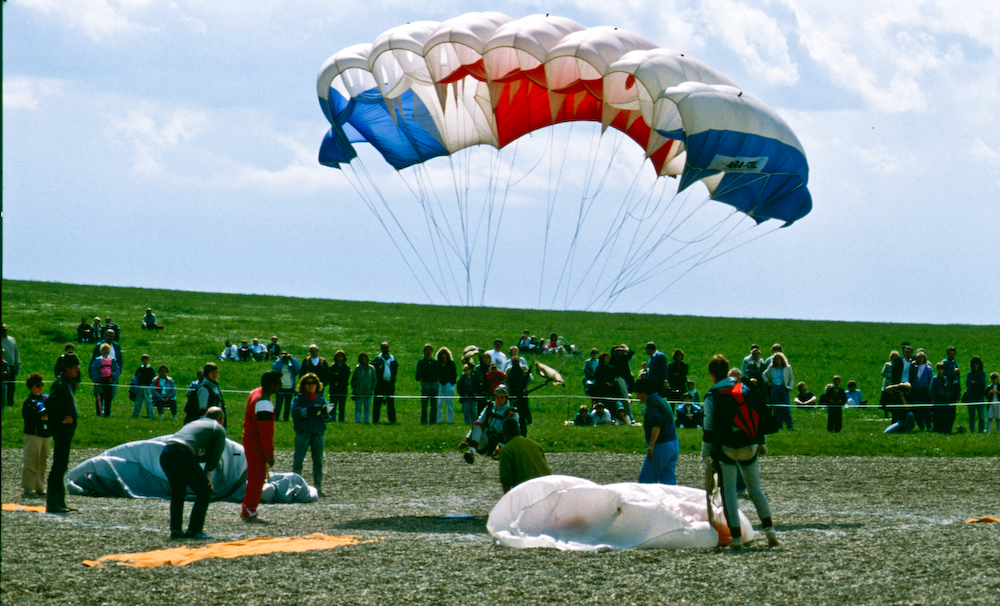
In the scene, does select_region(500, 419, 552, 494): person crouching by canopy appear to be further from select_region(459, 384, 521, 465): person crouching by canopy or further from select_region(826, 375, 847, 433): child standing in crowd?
select_region(826, 375, 847, 433): child standing in crowd

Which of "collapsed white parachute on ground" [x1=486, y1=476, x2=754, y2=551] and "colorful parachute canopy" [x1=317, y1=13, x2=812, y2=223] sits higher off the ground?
"colorful parachute canopy" [x1=317, y1=13, x2=812, y2=223]

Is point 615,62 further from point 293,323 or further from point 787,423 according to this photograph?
point 293,323

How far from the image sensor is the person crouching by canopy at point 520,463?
8.95 meters

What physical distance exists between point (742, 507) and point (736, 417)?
3239mm

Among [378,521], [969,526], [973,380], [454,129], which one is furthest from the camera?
[973,380]

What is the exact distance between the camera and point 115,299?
50469mm

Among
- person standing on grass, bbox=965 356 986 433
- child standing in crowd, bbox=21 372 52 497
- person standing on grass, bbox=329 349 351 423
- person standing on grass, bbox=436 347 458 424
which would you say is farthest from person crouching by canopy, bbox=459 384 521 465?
person standing on grass, bbox=965 356 986 433

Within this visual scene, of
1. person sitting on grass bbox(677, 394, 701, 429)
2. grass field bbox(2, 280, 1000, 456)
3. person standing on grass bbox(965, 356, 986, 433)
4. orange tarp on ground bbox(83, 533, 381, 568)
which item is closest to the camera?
orange tarp on ground bbox(83, 533, 381, 568)

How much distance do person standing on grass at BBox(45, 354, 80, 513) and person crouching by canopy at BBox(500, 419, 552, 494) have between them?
4180 millimetres

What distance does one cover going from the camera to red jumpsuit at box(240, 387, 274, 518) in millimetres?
9320

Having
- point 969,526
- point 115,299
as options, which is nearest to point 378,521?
point 969,526

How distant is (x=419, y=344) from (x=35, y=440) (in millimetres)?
28291

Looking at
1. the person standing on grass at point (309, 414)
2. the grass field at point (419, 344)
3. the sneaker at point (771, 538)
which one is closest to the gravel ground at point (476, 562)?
the sneaker at point (771, 538)

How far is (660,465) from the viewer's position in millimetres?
9688
